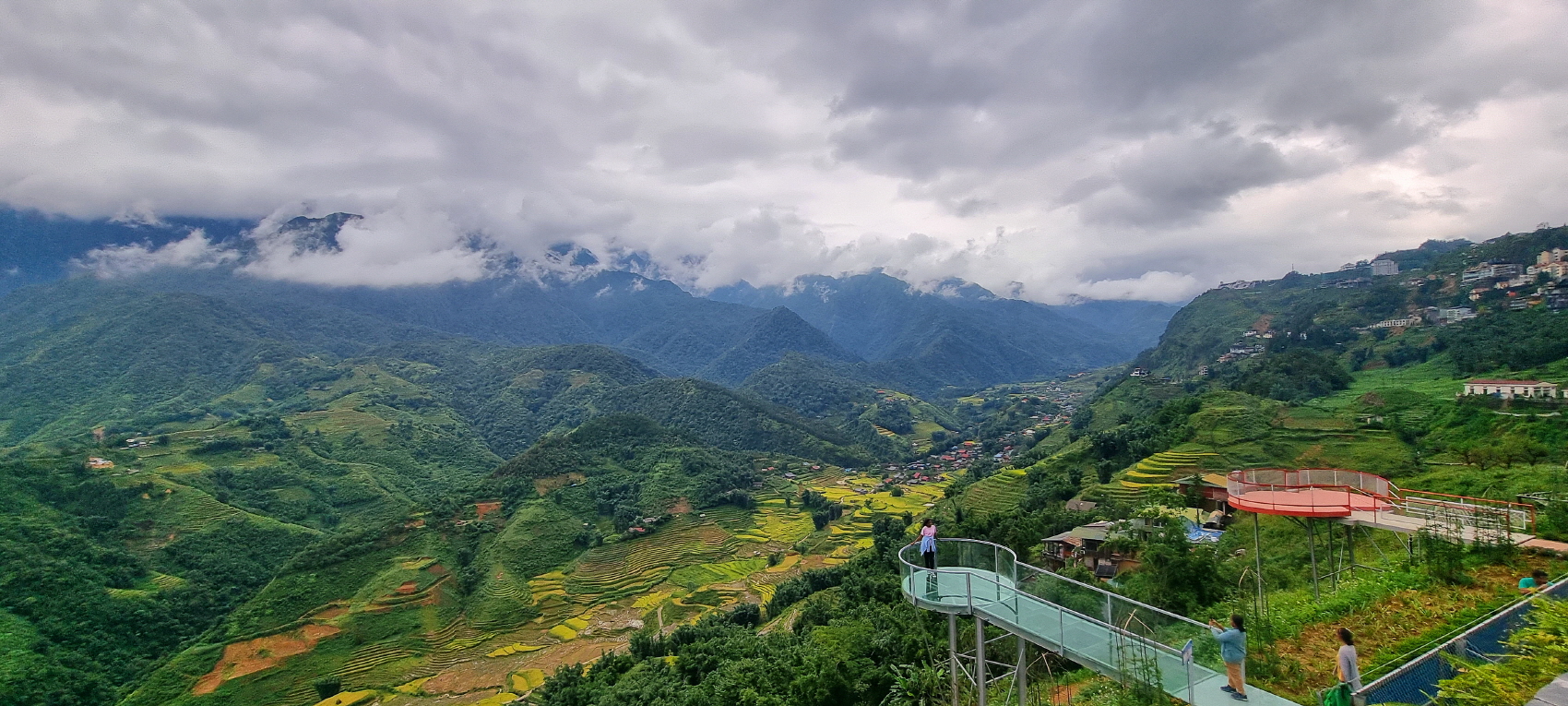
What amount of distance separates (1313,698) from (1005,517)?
34252 mm

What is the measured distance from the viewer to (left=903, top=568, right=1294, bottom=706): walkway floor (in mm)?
8766

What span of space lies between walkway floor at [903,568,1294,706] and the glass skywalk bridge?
0.01 metres

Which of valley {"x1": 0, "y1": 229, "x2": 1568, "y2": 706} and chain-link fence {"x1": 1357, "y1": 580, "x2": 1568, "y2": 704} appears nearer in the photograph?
chain-link fence {"x1": 1357, "y1": 580, "x2": 1568, "y2": 704}

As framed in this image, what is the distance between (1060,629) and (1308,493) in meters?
7.77

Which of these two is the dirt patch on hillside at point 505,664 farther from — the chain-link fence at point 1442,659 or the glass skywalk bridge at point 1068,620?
the chain-link fence at point 1442,659

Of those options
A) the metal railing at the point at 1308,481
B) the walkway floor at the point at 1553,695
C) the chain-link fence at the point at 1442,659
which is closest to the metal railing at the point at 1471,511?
the metal railing at the point at 1308,481

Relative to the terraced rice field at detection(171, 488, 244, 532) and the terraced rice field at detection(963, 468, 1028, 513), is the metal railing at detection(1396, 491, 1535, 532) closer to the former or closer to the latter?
the terraced rice field at detection(963, 468, 1028, 513)

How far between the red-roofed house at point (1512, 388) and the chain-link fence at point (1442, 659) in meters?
46.3

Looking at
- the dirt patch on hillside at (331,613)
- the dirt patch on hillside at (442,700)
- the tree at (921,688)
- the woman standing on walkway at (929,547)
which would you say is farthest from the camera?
the dirt patch on hillside at (331,613)

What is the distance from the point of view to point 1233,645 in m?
8.41

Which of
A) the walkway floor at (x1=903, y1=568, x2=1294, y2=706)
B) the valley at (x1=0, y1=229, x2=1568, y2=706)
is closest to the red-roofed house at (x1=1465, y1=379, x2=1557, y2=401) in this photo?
the valley at (x1=0, y1=229, x2=1568, y2=706)

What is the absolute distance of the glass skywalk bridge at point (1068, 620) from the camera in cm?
886

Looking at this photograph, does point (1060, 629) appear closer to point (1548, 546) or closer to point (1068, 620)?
point (1068, 620)

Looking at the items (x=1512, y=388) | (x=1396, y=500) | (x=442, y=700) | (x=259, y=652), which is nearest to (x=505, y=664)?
(x=442, y=700)
